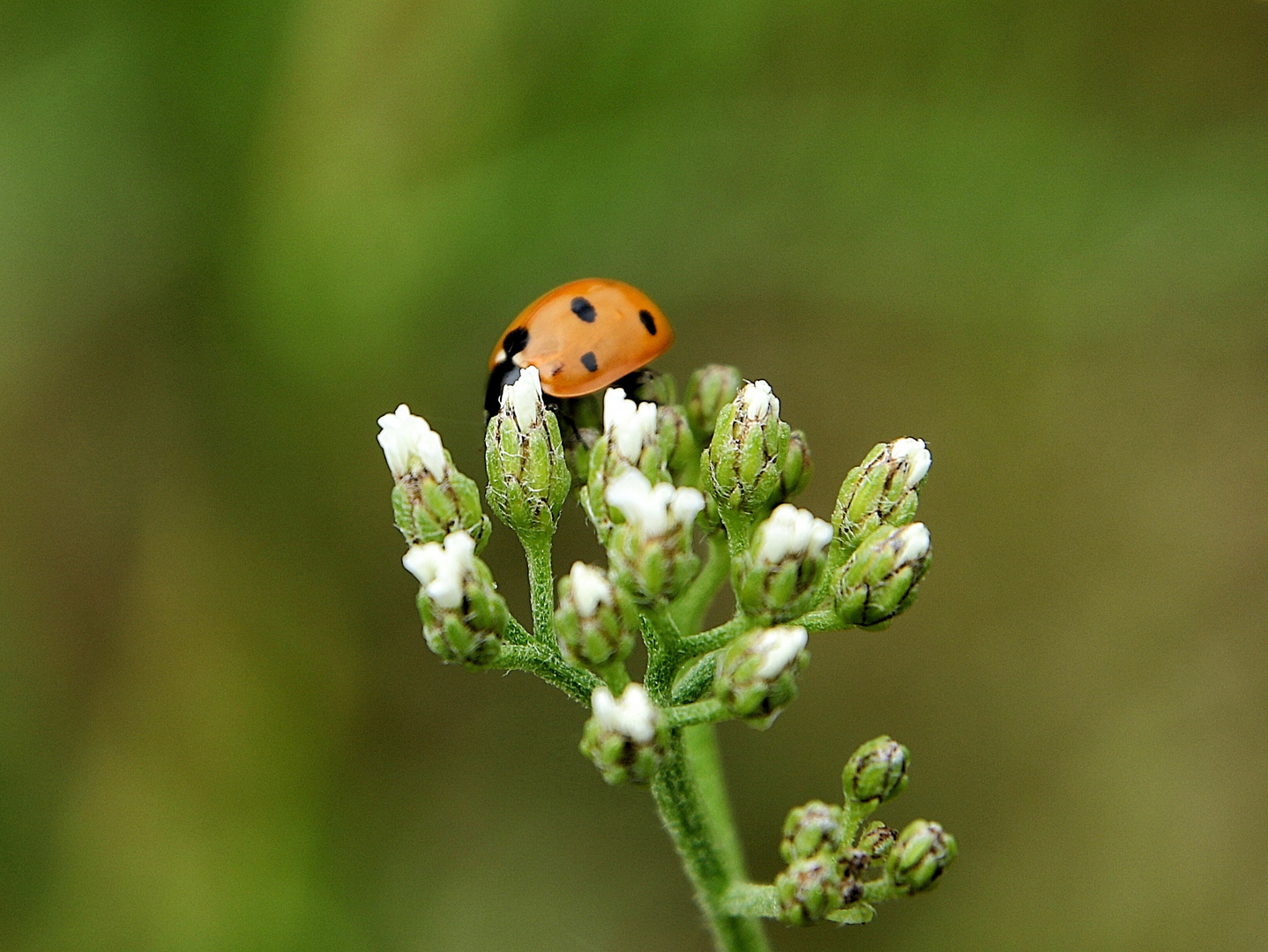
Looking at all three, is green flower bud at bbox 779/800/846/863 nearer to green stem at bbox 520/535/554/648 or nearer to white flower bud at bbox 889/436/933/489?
green stem at bbox 520/535/554/648

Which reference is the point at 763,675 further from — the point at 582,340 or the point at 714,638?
the point at 582,340

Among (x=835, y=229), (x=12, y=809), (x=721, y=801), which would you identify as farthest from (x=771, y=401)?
(x=12, y=809)

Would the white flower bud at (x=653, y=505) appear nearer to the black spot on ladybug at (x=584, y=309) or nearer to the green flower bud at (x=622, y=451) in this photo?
the green flower bud at (x=622, y=451)

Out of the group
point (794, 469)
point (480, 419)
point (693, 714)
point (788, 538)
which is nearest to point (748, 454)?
point (794, 469)

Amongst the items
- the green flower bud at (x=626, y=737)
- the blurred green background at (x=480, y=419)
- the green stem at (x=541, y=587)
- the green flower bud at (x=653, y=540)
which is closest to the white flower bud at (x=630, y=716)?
the green flower bud at (x=626, y=737)

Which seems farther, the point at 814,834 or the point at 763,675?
the point at 814,834

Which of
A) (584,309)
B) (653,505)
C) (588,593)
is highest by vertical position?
(584,309)

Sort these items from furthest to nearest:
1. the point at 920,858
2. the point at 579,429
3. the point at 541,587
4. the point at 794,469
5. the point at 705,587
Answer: the point at 579,429
the point at 705,587
the point at 794,469
the point at 541,587
the point at 920,858
